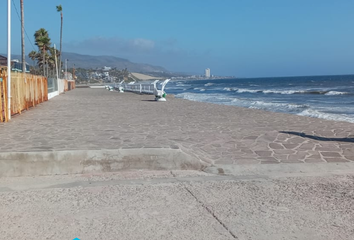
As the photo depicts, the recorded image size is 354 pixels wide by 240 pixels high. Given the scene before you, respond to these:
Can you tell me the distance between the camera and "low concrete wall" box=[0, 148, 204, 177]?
6.40 m

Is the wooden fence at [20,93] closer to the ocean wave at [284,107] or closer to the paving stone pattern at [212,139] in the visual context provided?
the paving stone pattern at [212,139]

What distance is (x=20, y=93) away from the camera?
50.8 feet

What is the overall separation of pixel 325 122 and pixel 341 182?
6279 mm

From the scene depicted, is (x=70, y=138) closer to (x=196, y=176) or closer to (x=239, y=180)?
(x=196, y=176)

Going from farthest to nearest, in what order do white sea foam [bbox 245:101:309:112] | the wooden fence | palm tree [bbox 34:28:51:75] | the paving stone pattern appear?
palm tree [bbox 34:28:51:75] → white sea foam [bbox 245:101:309:112] → the wooden fence → the paving stone pattern

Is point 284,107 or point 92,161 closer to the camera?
point 92,161

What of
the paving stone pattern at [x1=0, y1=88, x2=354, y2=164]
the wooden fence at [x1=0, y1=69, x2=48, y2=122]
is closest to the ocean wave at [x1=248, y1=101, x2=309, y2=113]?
the paving stone pattern at [x1=0, y1=88, x2=354, y2=164]

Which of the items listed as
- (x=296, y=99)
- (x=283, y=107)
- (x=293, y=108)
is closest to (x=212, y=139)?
(x=293, y=108)

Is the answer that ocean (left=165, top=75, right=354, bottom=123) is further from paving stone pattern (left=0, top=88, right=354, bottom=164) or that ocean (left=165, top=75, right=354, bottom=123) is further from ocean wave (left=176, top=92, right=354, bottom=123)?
paving stone pattern (left=0, top=88, right=354, bottom=164)

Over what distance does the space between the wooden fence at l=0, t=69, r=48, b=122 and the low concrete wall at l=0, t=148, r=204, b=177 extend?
6.41m

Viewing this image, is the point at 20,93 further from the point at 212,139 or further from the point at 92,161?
the point at 92,161

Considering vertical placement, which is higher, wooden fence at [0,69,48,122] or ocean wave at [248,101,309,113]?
wooden fence at [0,69,48,122]

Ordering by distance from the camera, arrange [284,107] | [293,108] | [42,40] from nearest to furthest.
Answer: [293,108]
[284,107]
[42,40]

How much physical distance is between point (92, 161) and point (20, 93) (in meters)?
10.2
